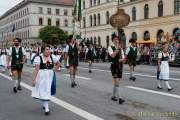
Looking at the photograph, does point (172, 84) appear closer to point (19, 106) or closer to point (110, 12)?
point (19, 106)

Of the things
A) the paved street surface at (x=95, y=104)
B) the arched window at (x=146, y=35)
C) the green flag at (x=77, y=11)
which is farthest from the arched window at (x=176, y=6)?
the paved street surface at (x=95, y=104)

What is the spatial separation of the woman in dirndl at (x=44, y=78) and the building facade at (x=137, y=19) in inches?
1226

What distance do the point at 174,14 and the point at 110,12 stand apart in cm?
1943

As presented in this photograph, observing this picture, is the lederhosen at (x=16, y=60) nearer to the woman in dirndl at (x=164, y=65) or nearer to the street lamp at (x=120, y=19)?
the woman in dirndl at (x=164, y=65)

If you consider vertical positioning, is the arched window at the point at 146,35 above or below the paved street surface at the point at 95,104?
above

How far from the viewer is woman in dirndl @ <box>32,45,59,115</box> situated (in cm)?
931

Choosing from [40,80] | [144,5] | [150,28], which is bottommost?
[40,80]

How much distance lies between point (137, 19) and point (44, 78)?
2018 inches

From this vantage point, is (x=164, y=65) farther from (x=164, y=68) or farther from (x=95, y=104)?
(x=95, y=104)

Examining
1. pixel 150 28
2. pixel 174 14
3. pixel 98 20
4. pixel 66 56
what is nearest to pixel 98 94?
pixel 66 56

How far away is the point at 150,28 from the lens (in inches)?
2202

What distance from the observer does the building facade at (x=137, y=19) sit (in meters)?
51.1

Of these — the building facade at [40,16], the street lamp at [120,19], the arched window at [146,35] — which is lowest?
the arched window at [146,35]

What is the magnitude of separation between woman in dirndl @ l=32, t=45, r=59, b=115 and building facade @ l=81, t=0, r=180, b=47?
102ft
